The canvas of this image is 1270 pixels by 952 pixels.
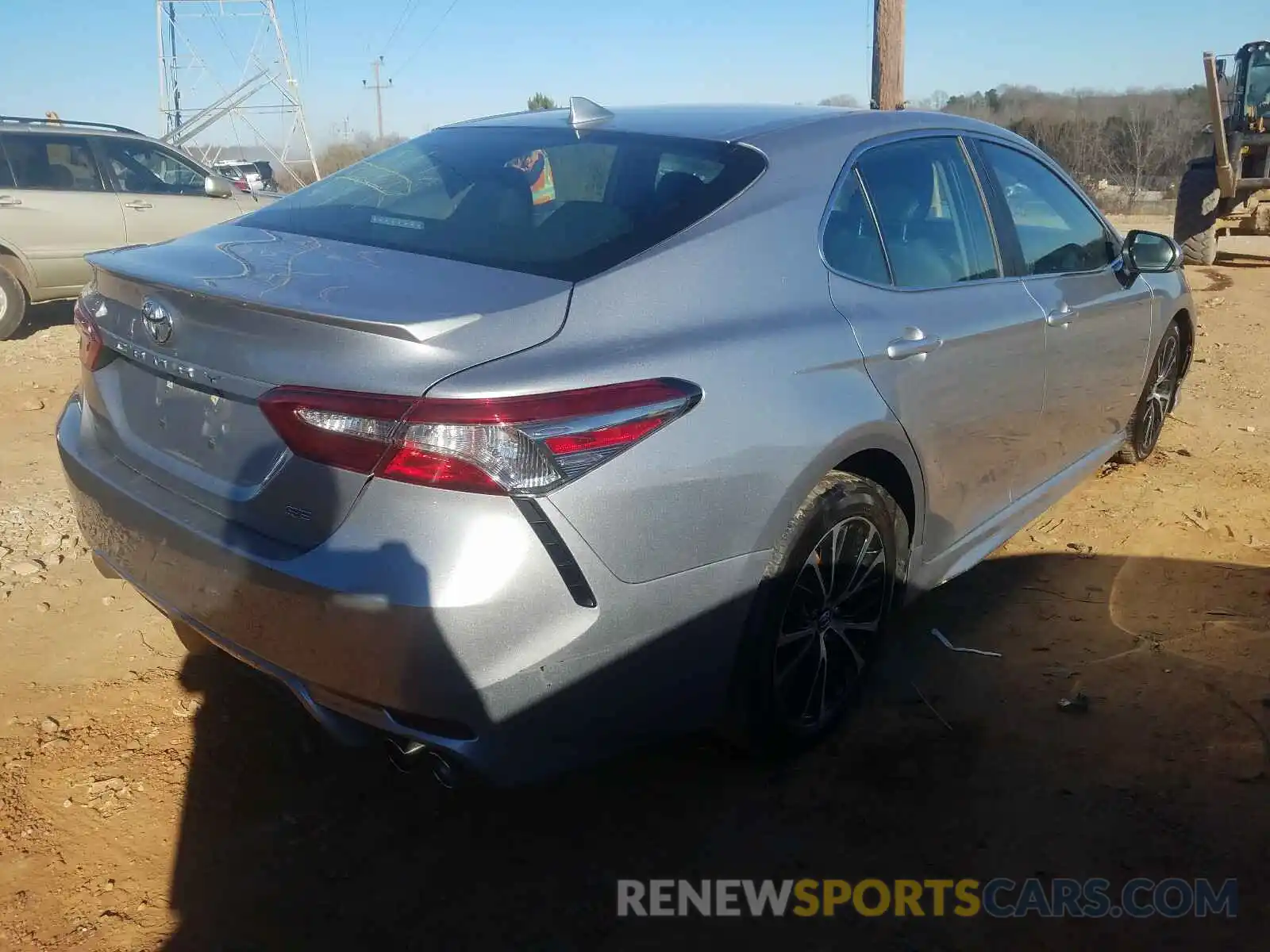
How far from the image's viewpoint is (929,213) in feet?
10.5

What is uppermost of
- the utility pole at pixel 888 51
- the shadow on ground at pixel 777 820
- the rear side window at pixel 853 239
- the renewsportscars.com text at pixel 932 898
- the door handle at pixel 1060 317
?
the utility pole at pixel 888 51

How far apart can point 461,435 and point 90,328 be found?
1271 mm

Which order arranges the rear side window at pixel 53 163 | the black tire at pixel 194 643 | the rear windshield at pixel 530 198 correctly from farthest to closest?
1. the rear side window at pixel 53 163
2. the black tire at pixel 194 643
3. the rear windshield at pixel 530 198

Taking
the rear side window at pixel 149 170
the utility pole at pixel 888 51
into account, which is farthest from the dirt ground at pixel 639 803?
the utility pole at pixel 888 51

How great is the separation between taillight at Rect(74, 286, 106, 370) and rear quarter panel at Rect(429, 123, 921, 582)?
1.18 meters

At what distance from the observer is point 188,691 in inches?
121

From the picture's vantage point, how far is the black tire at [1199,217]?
12602 mm

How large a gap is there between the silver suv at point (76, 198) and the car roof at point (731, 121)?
6962 mm

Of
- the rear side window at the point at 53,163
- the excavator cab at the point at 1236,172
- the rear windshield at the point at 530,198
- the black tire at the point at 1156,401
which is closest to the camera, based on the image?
the rear windshield at the point at 530,198

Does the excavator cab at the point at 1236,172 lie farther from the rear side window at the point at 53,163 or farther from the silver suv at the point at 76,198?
the rear side window at the point at 53,163

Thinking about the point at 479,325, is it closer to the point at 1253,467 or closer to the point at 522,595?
the point at 522,595

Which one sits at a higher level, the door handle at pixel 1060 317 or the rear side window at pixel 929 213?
the rear side window at pixel 929 213

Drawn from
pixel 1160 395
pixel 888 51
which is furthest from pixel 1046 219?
pixel 888 51

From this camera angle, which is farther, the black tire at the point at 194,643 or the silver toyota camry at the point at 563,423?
the black tire at the point at 194,643
